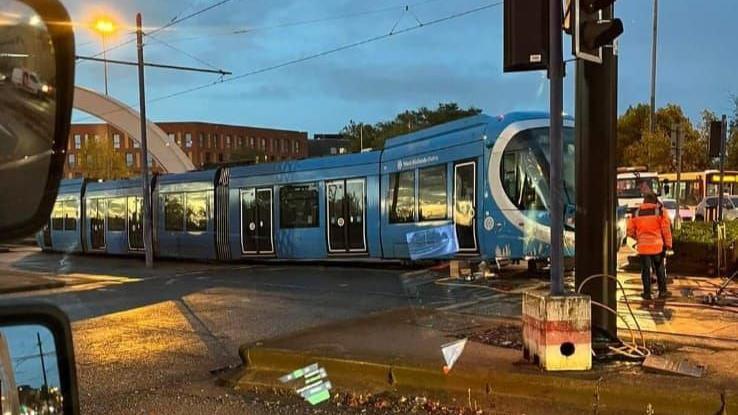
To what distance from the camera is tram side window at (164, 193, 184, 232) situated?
24438mm

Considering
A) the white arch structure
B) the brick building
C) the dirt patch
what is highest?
the brick building

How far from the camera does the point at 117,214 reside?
2753 cm

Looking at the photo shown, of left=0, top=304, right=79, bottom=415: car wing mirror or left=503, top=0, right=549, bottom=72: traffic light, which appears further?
left=503, top=0, right=549, bottom=72: traffic light

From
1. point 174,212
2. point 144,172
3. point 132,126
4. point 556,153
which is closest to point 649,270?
point 556,153

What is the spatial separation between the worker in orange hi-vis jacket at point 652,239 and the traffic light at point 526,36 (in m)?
5.90

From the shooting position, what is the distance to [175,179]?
2491cm

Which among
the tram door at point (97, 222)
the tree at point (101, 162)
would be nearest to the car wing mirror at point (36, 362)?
the tram door at point (97, 222)

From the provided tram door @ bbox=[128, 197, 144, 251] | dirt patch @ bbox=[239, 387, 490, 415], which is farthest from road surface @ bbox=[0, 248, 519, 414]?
tram door @ bbox=[128, 197, 144, 251]

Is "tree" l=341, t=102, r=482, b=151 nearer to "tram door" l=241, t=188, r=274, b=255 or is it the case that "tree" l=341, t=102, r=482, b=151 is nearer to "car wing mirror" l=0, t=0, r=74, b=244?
"tram door" l=241, t=188, r=274, b=255

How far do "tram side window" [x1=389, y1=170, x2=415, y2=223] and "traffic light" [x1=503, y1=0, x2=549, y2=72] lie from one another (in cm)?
1057

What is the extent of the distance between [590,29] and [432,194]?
9.91 m

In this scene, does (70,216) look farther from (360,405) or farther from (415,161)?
(360,405)

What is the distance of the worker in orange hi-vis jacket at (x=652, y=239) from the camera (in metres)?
10.9

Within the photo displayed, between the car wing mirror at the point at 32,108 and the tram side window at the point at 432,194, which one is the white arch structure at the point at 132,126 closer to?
the tram side window at the point at 432,194
